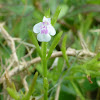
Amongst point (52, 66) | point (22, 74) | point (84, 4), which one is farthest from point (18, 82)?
point (84, 4)

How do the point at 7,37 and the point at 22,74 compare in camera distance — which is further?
the point at 7,37

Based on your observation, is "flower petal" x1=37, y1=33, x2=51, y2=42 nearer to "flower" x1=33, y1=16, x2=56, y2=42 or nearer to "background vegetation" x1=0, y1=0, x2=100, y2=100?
"flower" x1=33, y1=16, x2=56, y2=42

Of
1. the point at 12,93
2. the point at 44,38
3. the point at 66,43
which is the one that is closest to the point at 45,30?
the point at 44,38

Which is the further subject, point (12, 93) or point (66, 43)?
point (66, 43)

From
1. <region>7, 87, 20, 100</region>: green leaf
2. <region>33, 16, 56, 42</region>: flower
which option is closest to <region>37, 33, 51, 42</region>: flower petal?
<region>33, 16, 56, 42</region>: flower

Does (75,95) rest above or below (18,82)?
below

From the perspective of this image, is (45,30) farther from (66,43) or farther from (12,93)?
(66,43)

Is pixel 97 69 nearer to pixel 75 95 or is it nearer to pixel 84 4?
pixel 75 95
